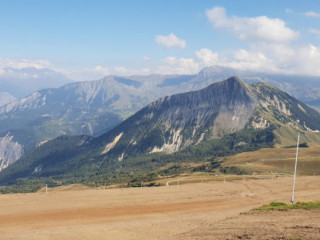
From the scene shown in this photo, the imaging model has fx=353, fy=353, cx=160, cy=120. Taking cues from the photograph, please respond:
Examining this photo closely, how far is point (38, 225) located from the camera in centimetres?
4341

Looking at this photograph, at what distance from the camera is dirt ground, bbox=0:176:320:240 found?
3503cm

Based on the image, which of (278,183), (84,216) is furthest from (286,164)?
(84,216)

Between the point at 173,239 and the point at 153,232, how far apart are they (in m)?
4.73

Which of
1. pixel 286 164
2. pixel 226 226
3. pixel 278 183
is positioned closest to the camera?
pixel 226 226

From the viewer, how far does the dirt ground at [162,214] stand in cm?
3503

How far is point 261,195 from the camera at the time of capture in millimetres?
66625

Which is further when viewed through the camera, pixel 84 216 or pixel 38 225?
pixel 84 216

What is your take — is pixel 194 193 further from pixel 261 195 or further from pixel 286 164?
pixel 286 164

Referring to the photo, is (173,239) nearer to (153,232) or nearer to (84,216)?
(153,232)

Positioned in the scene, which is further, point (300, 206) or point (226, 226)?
point (300, 206)

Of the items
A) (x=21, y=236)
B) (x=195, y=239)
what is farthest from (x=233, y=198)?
(x=21, y=236)

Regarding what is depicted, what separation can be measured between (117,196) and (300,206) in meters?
30.7

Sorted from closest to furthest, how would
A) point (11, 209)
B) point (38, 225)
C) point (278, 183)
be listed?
A: point (38, 225) → point (11, 209) → point (278, 183)

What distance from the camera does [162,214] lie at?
5012cm
